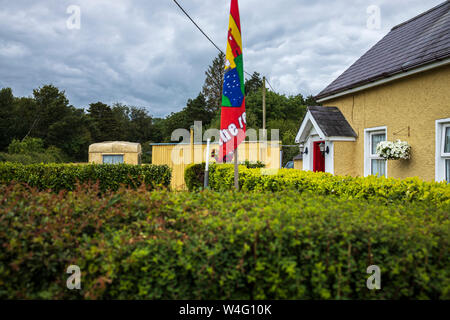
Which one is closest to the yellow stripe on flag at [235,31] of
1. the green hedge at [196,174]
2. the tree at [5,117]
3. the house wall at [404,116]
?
the house wall at [404,116]

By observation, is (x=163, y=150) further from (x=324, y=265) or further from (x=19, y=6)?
(x=324, y=265)

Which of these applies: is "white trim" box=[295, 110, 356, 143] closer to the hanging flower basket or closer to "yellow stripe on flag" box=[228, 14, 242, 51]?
the hanging flower basket

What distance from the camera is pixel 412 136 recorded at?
21.5ft

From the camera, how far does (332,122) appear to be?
28.2ft

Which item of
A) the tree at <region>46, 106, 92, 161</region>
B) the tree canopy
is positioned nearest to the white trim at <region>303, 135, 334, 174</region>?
the tree canopy

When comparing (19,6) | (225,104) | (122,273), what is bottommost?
(122,273)

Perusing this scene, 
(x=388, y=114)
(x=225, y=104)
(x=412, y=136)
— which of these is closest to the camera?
(x=225, y=104)

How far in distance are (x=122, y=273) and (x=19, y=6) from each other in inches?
336

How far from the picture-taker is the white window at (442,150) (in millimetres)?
5840

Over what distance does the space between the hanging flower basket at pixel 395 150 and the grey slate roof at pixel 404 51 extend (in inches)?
64.7

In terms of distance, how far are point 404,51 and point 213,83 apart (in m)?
37.8
